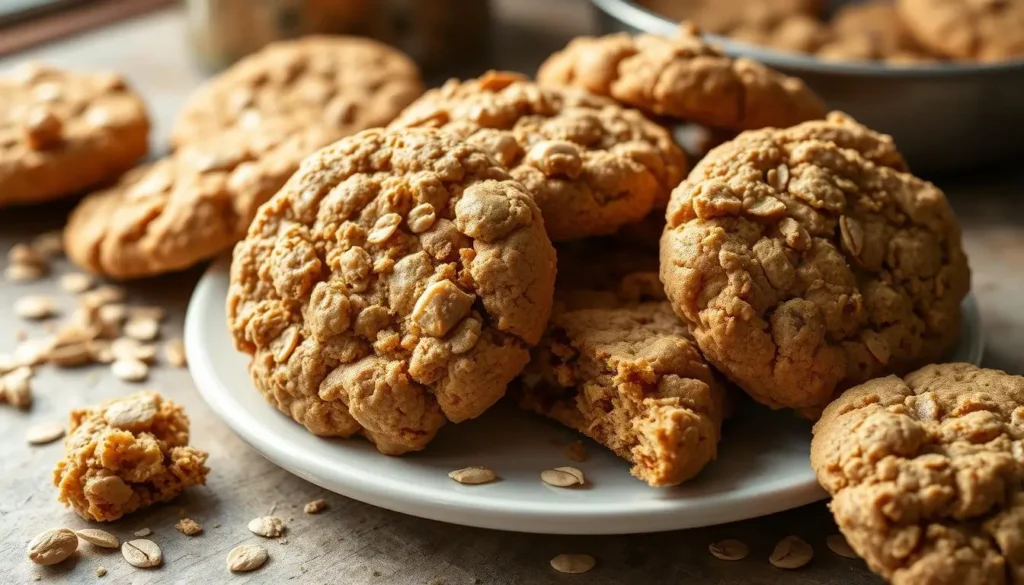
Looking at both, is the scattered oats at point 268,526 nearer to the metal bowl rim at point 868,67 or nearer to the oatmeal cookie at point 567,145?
the oatmeal cookie at point 567,145

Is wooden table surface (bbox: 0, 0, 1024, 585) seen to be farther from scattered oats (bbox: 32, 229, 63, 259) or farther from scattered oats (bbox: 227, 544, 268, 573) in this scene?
scattered oats (bbox: 32, 229, 63, 259)

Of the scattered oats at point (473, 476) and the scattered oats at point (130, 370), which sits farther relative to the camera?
the scattered oats at point (130, 370)

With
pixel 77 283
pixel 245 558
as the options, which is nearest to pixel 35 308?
pixel 77 283

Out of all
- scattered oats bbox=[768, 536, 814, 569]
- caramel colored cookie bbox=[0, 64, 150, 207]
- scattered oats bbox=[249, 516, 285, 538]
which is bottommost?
scattered oats bbox=[249, 516, 285, 538]

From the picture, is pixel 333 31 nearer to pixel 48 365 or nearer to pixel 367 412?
pixel 48 365

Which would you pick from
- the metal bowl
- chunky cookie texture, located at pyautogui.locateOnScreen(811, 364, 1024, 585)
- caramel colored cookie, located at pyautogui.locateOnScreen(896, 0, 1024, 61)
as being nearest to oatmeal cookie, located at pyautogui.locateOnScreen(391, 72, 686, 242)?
chunky cookie texture, located at pyautogui.locateOnScreen(811, 364, 1024, 585)

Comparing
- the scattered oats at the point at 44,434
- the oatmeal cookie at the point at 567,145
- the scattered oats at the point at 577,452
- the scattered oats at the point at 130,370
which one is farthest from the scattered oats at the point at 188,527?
the oatmeal cookie at the point at 567,145

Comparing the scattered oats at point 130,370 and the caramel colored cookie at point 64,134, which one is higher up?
the caramel colored cookie at point 64,134
